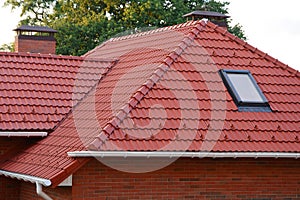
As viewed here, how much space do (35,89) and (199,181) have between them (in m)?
4.76

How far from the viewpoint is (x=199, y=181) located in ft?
43.3

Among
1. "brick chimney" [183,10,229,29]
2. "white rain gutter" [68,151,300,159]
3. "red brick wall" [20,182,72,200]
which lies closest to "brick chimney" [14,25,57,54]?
"brick chimney" [183,10,229,29]

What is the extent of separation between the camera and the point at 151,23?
3406 cm

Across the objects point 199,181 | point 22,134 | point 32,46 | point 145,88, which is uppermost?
point 32,46

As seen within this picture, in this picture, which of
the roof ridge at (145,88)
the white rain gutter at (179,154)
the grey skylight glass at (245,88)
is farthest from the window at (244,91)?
the white rain gutter at (179,154)

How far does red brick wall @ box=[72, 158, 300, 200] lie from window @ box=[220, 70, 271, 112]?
1245mm

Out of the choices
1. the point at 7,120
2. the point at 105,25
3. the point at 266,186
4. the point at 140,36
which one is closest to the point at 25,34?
the point at 140,36

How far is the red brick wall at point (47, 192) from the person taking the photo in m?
12.5

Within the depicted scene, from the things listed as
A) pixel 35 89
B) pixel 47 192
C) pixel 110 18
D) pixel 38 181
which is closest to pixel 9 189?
pixel 47 192

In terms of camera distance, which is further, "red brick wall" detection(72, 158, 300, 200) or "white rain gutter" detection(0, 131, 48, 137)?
"white rain gutter" detection(0, 131, 48, 137)

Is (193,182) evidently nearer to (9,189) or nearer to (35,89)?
(9,189)

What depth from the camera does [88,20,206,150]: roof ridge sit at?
12.2 m

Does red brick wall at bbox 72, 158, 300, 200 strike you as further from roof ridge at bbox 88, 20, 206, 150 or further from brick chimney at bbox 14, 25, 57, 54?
brick chimney at bbox 14, 25, 57, 54

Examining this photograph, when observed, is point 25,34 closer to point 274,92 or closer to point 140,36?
point 140,36
